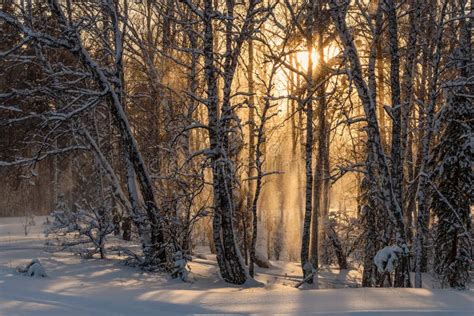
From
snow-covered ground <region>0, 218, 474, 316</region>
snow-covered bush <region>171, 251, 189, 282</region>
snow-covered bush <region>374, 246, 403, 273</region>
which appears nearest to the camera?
snow-covered ground <region>0, 218, 474, 316</region>

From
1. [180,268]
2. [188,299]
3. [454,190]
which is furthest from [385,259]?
[454,190]

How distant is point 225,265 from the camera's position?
35.9 ft

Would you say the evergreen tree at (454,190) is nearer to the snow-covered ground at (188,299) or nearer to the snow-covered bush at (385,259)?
the snow-covered bush at (385,259)

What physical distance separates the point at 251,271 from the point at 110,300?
7.38 metres

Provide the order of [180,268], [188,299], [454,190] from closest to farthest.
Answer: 1. [188,299]
2. [180,268]
3. [454,190]

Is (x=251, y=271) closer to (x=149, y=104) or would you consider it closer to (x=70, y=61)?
(x=149, y=104)

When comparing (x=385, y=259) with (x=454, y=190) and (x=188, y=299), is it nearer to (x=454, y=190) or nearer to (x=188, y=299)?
(x=188, y=299)

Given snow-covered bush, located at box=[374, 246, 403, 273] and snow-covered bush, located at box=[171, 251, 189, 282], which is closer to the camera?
snow-covered bush, located at box=[374, 246, 403, 273]

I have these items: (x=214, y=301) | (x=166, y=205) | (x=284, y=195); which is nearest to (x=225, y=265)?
(x=166, y=205)

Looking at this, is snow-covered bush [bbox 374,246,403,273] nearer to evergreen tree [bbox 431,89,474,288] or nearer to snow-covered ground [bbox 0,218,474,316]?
snow-covered ground [bbox 0,218,474,316]

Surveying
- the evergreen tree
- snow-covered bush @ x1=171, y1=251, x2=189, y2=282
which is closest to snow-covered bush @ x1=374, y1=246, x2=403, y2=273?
snow-covered bush @ x1=171, y1=251, x2=189, y2=282

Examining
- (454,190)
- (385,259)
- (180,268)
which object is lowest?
(180,268)

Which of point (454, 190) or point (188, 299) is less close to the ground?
point (454, 190)

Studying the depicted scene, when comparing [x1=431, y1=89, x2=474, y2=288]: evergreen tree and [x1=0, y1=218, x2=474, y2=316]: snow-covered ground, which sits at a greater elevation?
[x1=431, y1=89, x2=474, y2=288]: evergreen tree
